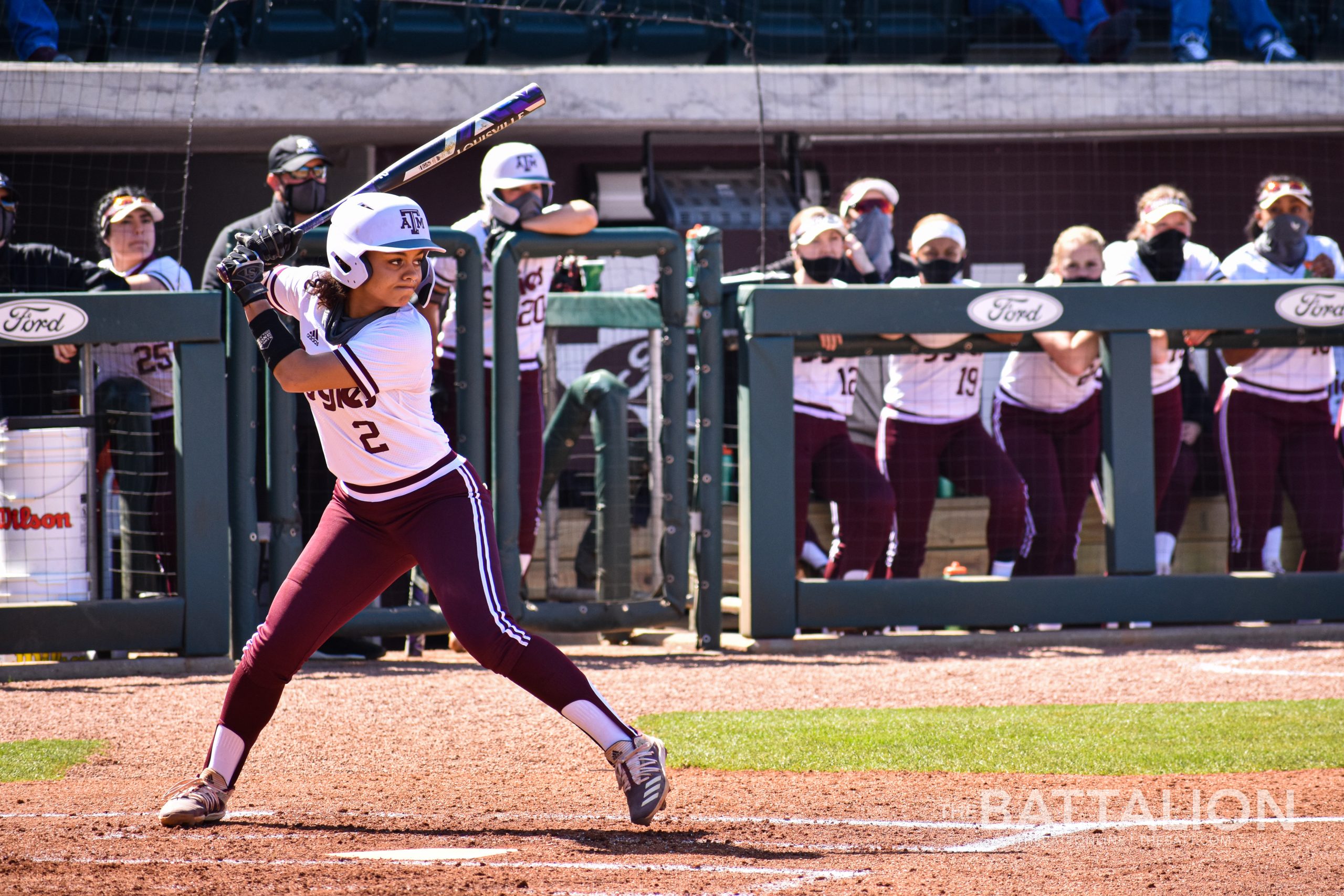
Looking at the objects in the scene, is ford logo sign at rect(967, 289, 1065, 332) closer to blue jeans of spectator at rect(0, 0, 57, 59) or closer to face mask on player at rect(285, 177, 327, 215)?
face mask on player at rect(285, 177, 327, 215)

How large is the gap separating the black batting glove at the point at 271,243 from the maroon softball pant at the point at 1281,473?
5.24 m

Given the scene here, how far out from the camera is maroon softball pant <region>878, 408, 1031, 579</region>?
7.35 meters

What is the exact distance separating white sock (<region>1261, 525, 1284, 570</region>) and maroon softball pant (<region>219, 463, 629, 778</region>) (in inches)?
195

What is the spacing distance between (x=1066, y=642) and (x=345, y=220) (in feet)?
15.1

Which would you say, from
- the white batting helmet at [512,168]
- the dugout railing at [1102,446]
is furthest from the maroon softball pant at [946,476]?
the white batting helmet at [512,168]

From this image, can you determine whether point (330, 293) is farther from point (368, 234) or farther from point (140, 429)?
point (140, 429)

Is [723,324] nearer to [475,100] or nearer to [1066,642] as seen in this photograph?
[1066,642]

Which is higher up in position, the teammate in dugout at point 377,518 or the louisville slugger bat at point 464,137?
the louisville slugger bat at point 464,137

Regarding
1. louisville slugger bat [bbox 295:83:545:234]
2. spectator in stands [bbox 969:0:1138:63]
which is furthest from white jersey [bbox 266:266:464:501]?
spectator in stands [bbox 969:0:1138:63]

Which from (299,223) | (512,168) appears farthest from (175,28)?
(512,168)

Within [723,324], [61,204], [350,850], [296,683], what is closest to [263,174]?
[61,204]

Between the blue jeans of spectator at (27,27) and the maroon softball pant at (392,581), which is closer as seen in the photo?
the maroon softball pant at (392,581)

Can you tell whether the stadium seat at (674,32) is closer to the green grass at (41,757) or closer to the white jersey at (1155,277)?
the white jersey at (1155,277)

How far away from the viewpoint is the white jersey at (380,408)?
3.87m
